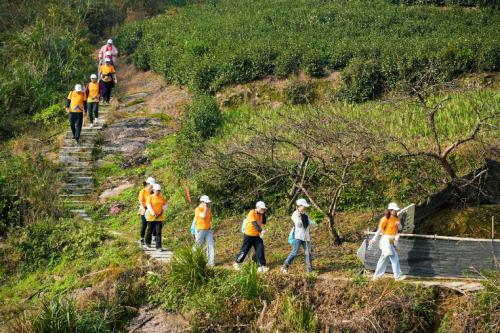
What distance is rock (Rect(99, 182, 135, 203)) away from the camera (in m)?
16.5

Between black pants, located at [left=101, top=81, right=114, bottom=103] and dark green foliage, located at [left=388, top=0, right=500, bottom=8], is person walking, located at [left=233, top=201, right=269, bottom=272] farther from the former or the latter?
dark green foliage, located at [left=388, top=0, right=500, bottom=8]

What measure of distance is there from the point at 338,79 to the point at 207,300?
12.5m

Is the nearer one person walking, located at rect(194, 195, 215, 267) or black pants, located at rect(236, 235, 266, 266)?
black pants, located at rect(236, 235, 266, 266)

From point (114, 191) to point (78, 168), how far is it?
5.33ft

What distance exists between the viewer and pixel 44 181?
Answer: 15.2 meters

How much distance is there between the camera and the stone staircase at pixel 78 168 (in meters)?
16.2

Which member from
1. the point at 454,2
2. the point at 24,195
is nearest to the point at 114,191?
the point at 24,195

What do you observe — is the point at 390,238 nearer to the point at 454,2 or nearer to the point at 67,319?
the point at 67,319

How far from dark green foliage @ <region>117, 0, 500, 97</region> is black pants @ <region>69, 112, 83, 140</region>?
6127 millimetres

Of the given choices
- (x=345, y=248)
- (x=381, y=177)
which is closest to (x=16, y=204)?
(x=345, y=248)

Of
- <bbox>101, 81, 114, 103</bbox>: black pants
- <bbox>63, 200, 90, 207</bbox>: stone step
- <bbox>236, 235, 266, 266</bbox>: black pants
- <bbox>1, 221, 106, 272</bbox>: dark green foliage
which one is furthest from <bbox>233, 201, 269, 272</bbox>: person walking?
<bbox>101, 81, 114, 103</bbox>: black pants

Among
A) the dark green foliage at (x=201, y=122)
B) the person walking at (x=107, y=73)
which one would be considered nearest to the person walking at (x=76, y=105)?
the person walking at (x=107, y=73)

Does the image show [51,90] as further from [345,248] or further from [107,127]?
[345,248]

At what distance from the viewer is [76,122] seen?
17562mm
